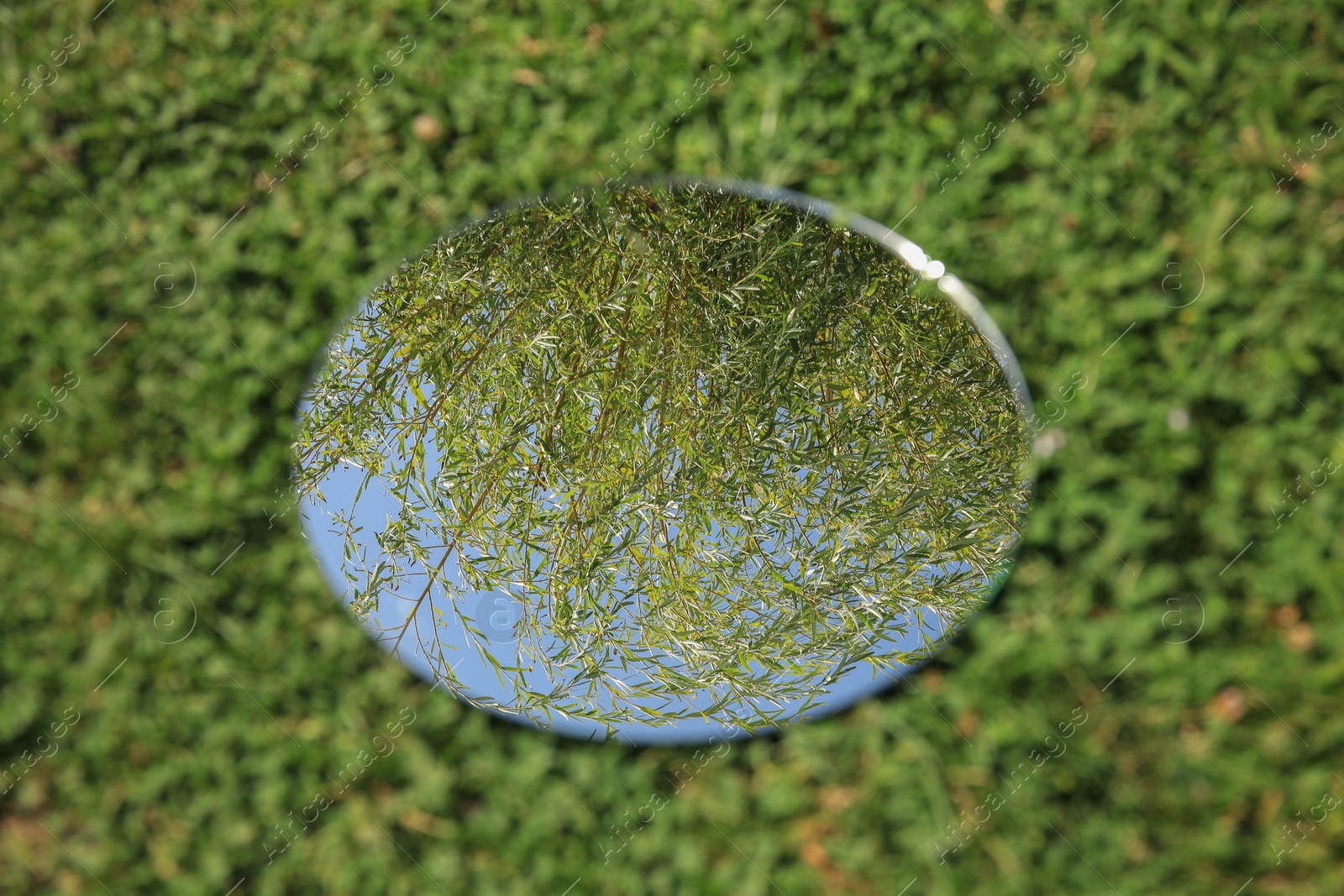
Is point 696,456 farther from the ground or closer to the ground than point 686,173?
closer to the ground

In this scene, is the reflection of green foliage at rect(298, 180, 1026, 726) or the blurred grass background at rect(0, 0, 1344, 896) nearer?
the reflection of green foliage at rect(298, 180, 1026, 726)

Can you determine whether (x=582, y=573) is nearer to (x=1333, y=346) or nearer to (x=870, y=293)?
(x=870, y=293)

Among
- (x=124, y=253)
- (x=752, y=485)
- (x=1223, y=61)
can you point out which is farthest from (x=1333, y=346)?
(x=124, y=253)

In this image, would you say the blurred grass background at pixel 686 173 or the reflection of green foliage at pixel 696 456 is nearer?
the reflection of green foliage at pixel 696 456

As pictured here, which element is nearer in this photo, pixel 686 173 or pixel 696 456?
pixel 696 456
